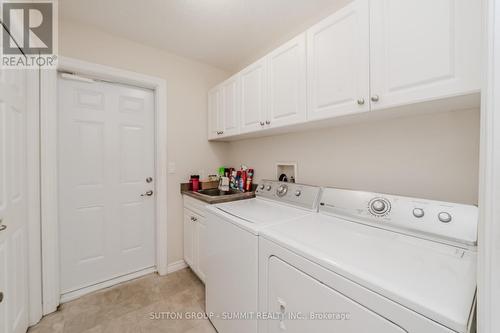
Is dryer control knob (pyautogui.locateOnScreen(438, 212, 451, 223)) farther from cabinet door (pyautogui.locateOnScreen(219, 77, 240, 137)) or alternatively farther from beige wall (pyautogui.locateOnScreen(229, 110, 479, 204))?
cabinet door (pyautogui.locateOnScreen(219, 77, 240, 137))

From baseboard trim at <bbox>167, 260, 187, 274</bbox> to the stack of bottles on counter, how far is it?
38.4 inches

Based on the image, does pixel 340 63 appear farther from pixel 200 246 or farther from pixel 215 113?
pixel 200 246

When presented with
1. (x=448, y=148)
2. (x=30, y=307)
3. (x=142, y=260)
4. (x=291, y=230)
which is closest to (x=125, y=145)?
(x=142, y=260)

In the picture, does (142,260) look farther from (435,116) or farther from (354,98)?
(435,116)

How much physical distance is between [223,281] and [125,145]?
67.2 inches

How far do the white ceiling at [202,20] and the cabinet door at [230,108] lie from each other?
45 centimetres

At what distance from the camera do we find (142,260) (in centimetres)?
221

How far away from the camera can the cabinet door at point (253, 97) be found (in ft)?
5.67

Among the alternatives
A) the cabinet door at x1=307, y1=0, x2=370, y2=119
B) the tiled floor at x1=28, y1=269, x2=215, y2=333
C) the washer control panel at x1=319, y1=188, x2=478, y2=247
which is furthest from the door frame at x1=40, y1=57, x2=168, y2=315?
the washer control panel at x1=319, y1=188, x2=478, y2=247

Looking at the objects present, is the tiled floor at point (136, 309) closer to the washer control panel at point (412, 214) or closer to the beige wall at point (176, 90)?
the beige wall at point (176, 90)

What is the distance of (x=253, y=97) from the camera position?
1.82m

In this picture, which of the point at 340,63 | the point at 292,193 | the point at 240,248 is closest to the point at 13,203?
the point at 240,248

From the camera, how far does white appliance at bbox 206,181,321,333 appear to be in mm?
1126

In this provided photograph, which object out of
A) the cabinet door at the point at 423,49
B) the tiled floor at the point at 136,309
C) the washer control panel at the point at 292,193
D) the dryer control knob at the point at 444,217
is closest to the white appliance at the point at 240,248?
the washer control panel at the point at 292,193
